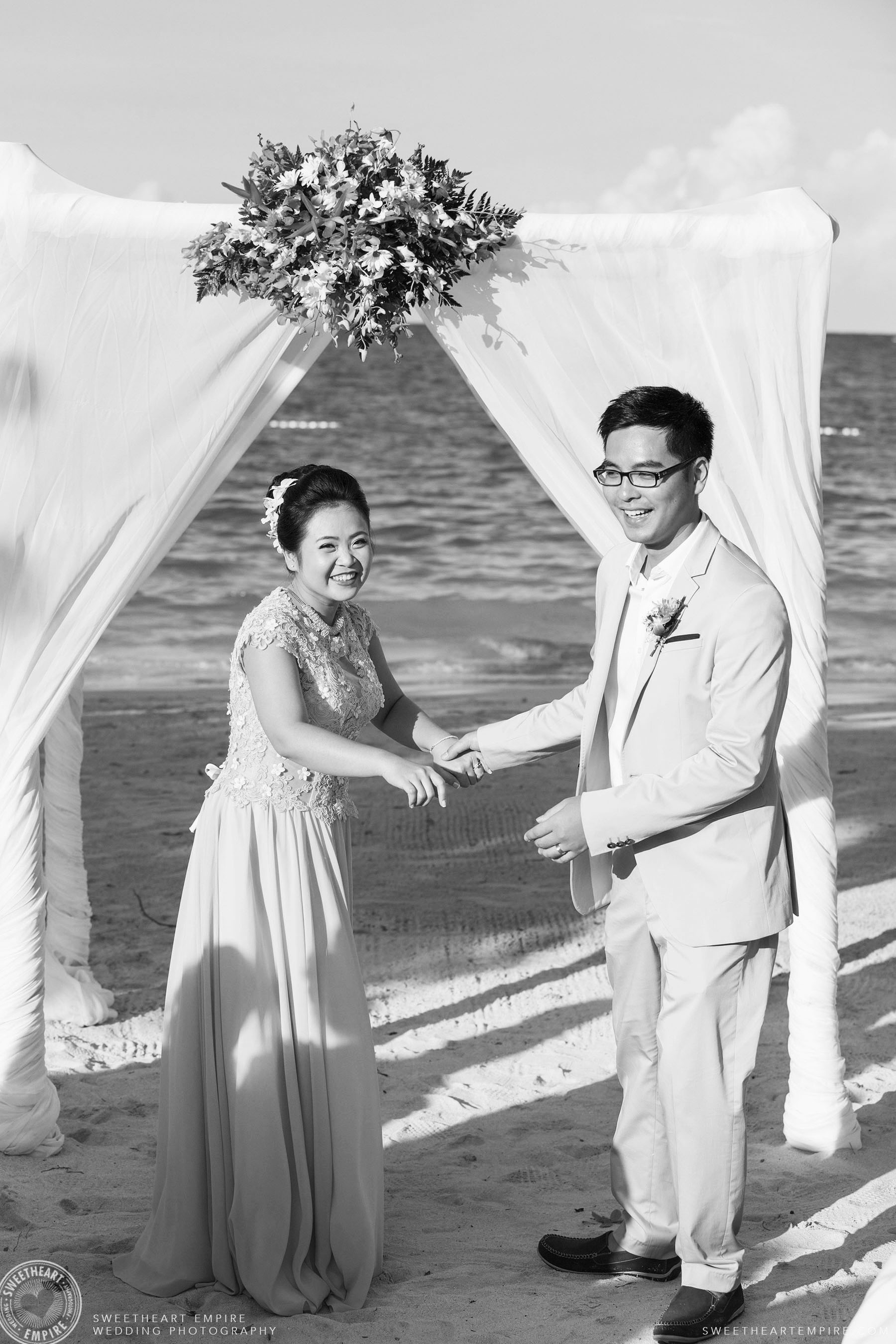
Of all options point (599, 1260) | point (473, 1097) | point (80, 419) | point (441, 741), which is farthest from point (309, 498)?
point (473, 1097)

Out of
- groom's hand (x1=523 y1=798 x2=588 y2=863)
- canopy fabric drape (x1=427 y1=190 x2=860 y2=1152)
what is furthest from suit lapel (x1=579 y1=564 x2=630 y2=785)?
canopy fabric drape (x1=427 y1=190 x2=860 y2=1152)

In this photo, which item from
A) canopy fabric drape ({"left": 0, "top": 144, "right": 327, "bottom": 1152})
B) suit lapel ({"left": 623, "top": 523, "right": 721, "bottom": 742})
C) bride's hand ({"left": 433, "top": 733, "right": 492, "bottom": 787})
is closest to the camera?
suit lapel ({"left": 623, "top": 523, "right": 721, "bottom": 742})

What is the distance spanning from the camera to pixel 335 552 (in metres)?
3.37

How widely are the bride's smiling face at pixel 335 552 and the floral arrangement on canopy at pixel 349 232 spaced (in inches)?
29.1

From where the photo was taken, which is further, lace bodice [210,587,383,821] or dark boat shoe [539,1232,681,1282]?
dark boat shoe [539,1232,681,1282]

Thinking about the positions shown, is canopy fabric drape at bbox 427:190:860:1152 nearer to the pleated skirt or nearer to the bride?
the bride

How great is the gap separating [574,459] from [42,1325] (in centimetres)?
289

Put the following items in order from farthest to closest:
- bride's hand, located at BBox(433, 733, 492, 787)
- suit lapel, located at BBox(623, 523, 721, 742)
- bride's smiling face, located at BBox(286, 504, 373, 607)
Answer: bride's hand, located at BBox(433, 733, 492, 787), bride's smiling face, located at BBox(286, 504, 373, 607), suit lapel, located at BBox(623, 523, 721, 742)

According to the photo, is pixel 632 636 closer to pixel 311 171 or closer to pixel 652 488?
pixel 652 488

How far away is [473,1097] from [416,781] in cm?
177

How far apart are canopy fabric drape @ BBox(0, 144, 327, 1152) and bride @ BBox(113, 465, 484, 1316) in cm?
87

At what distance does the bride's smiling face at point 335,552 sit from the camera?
3355 millimetres

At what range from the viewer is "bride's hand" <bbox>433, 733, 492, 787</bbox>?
379 cm

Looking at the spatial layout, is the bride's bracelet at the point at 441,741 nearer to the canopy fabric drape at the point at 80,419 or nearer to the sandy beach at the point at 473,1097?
the canopy fabric drape at the point at 80,419
